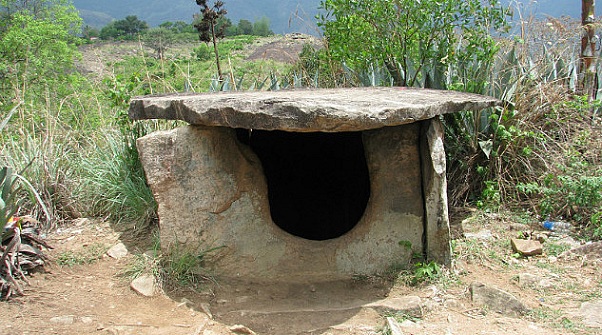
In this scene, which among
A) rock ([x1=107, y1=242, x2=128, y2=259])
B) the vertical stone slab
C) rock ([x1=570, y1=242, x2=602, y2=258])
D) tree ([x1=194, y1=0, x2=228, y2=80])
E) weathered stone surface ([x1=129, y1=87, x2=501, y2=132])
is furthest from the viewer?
tree ([x1=194, y1=0, x2=228, y2=80])

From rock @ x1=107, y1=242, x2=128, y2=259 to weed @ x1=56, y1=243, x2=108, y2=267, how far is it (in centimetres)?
5

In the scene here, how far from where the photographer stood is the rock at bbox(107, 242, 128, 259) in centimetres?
364

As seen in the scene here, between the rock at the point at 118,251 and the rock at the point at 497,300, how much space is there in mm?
2204

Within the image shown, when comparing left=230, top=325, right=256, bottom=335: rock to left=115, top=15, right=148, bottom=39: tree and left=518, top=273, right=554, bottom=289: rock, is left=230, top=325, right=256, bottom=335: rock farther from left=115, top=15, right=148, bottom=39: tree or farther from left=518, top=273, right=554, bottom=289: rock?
left=115, top=15, right=148, bottom=39: tree

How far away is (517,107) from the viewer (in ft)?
14.4

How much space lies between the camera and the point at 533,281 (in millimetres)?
3221

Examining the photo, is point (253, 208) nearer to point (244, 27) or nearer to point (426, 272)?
point (426, 272)

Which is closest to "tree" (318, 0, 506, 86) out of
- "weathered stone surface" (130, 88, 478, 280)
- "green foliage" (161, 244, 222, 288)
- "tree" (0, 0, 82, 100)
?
"weathered stone surface" (130, 88, 478, 280)

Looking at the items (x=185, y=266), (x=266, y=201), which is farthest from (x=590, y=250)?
(x=185, y=266)

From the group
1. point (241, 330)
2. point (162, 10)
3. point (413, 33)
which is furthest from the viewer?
point (162, 10)

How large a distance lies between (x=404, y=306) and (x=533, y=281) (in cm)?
85

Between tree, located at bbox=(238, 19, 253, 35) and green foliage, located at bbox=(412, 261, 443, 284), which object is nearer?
green foliage, located at bbox=(412, 261, 443, 284)

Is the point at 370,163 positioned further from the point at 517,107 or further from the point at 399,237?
the point at 517,107

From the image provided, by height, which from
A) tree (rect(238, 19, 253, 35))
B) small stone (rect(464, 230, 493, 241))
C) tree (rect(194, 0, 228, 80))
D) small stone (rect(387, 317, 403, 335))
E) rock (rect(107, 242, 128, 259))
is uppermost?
tree (rect(238, 19, 253, 35))
